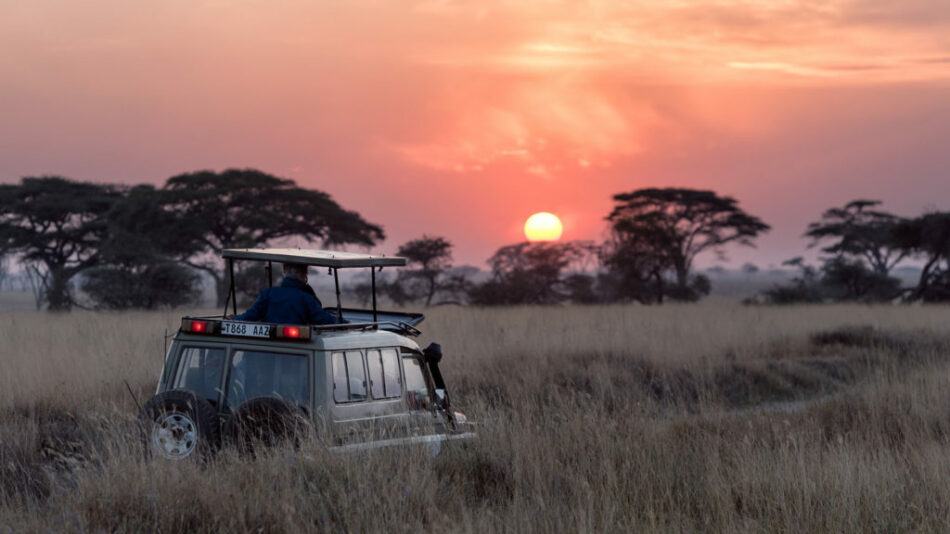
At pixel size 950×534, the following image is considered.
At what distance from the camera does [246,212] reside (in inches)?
1492

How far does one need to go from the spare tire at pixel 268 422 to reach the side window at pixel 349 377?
12.5 inches

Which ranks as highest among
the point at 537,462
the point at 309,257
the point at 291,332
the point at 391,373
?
the point at 309,257

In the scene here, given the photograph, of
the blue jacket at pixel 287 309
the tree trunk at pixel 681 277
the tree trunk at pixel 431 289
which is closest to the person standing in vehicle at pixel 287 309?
the blue jacket at pixel 287 309

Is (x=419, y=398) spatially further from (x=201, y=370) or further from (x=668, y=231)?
(x=668, y=231)

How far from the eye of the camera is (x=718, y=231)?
48.0 metres

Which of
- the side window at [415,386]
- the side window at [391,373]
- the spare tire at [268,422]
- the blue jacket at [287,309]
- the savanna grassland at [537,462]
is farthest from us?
the blue jacket at [287,309]

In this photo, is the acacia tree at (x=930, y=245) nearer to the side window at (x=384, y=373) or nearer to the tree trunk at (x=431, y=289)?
the tree trunk at (x=431, y=289)

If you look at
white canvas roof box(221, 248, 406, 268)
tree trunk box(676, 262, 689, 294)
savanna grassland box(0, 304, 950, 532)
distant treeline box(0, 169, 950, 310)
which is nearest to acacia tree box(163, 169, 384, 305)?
distant treeline box(0, 169, 950, 310)

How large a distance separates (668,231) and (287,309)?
3469 cm

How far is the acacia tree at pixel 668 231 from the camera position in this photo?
39.5 metres

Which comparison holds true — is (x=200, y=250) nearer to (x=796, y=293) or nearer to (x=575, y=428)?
(x=796, y=293)

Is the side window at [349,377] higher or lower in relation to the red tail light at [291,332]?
lower

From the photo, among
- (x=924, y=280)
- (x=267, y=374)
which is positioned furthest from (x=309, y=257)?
(x=924, y=280)

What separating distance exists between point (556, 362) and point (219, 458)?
363 inches
